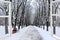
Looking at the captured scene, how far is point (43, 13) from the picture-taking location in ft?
16.5

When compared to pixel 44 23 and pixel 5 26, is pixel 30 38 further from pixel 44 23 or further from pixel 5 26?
pixel 44 23

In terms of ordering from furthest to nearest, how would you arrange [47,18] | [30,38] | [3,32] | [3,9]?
[47,18] < [3,9] < [3,32] < [30,38]

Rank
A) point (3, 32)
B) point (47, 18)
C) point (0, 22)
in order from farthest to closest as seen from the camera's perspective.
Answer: point (47, 18), point (3, 32), point (0, 22)

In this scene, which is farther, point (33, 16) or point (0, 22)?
point (33, 16)

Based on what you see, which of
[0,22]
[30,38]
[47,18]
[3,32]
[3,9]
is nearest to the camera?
[30,38]

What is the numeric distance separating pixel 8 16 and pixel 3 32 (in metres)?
0.51

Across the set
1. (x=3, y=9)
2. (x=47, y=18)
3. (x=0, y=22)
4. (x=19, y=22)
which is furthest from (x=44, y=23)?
(x=0, y=22)

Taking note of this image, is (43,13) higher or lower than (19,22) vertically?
higher

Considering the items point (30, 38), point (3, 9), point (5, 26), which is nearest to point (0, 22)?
point (5, 26)

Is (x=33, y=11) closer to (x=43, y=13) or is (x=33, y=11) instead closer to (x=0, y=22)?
(x=43, y=13)

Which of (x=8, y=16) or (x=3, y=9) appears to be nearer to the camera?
(x=8, y=16)

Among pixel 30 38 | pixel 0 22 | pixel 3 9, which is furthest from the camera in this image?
pixel 3 9

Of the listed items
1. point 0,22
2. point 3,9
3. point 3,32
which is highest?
point 3,9

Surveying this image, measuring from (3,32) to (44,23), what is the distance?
2.19 meters
